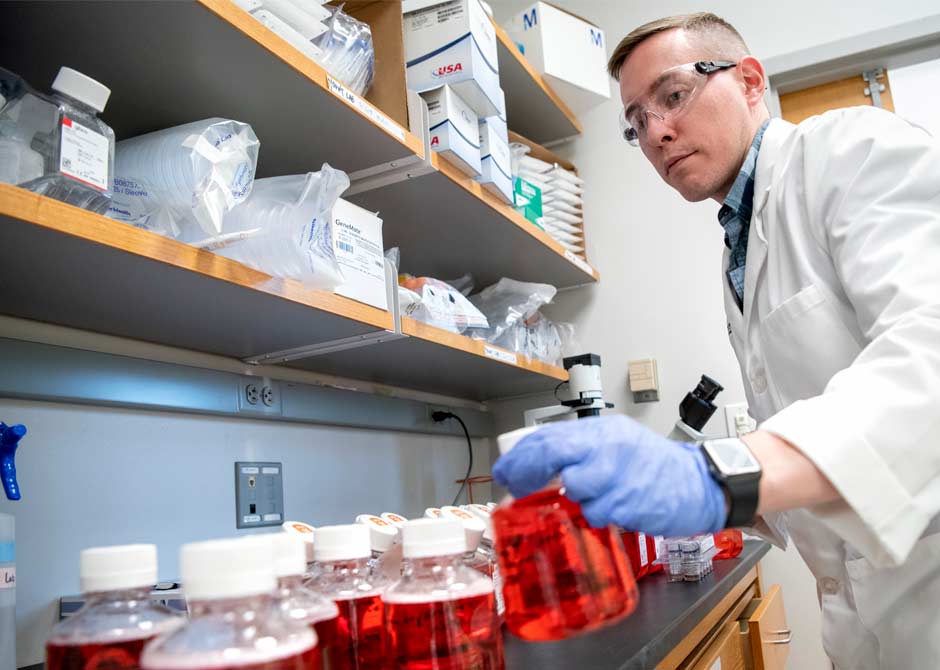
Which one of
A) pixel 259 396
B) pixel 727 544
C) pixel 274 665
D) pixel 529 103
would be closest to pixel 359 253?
pixel 259 396

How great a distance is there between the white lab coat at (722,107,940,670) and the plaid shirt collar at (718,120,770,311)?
41 millimetres

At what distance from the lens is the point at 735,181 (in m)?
1.34

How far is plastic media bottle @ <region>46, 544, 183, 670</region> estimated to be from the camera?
61 centimetres

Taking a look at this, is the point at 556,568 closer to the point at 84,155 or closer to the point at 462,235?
the point at 84,155

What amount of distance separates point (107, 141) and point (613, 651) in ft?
2.90

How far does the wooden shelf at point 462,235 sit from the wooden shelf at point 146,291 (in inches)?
15.6

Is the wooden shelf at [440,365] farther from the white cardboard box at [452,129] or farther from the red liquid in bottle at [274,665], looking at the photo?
the red liquid in bottle at [274,665]

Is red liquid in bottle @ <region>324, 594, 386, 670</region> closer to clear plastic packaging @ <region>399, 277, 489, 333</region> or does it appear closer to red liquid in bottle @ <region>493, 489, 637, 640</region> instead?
Answer: red liquid in bottle @ <region>493, 489, 637, 640</region>

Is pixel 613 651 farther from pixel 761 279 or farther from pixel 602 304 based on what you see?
pixel 602 304

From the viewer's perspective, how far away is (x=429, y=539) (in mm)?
714

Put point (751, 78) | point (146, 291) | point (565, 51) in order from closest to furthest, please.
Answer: point (146, 291) → point (751, 78) → point (565, 51)

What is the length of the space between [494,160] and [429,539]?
1214 millimetres

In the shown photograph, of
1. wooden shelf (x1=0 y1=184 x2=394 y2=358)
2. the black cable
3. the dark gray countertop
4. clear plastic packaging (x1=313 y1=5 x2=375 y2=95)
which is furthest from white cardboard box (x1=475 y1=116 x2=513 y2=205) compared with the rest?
the dark gray countertop

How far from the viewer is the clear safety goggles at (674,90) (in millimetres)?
1379
